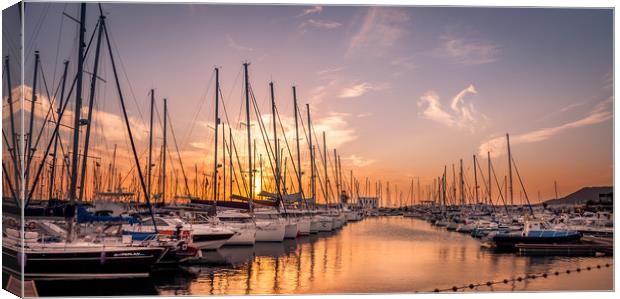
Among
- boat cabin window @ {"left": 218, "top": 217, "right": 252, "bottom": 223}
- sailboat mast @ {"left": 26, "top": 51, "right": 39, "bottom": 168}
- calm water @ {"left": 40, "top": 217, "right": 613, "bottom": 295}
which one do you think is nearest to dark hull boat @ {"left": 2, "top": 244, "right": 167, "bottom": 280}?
calm water @ {"left": 40, "top": 217, "right": 613, "bottom": 295}

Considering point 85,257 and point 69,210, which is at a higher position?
point 69,210

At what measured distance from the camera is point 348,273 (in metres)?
18.1

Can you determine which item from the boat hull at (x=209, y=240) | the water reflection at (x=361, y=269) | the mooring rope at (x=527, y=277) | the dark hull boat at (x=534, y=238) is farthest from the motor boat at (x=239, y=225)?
the mooring rope at (x=527, y=277)

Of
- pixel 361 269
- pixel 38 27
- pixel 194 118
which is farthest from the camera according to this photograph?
pixel 194 118

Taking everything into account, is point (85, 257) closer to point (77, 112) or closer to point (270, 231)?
point (77, 112)

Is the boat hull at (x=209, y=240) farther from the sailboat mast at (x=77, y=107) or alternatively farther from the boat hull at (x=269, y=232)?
the sailboat mast at (x=77, y=107)

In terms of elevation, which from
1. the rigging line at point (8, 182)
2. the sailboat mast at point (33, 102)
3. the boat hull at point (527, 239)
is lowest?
the boat hull at point (527, 239)

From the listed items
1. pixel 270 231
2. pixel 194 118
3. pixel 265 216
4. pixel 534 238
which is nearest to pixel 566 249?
pixel 534 238

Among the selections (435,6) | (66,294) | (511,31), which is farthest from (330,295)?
(511,31)

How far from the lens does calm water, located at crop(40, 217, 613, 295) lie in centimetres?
1513

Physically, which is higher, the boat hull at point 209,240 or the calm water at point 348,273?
the boat hull at point 209,240

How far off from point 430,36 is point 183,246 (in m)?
9.48

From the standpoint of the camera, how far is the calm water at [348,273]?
15133 mm

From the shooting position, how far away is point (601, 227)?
1399 inches
